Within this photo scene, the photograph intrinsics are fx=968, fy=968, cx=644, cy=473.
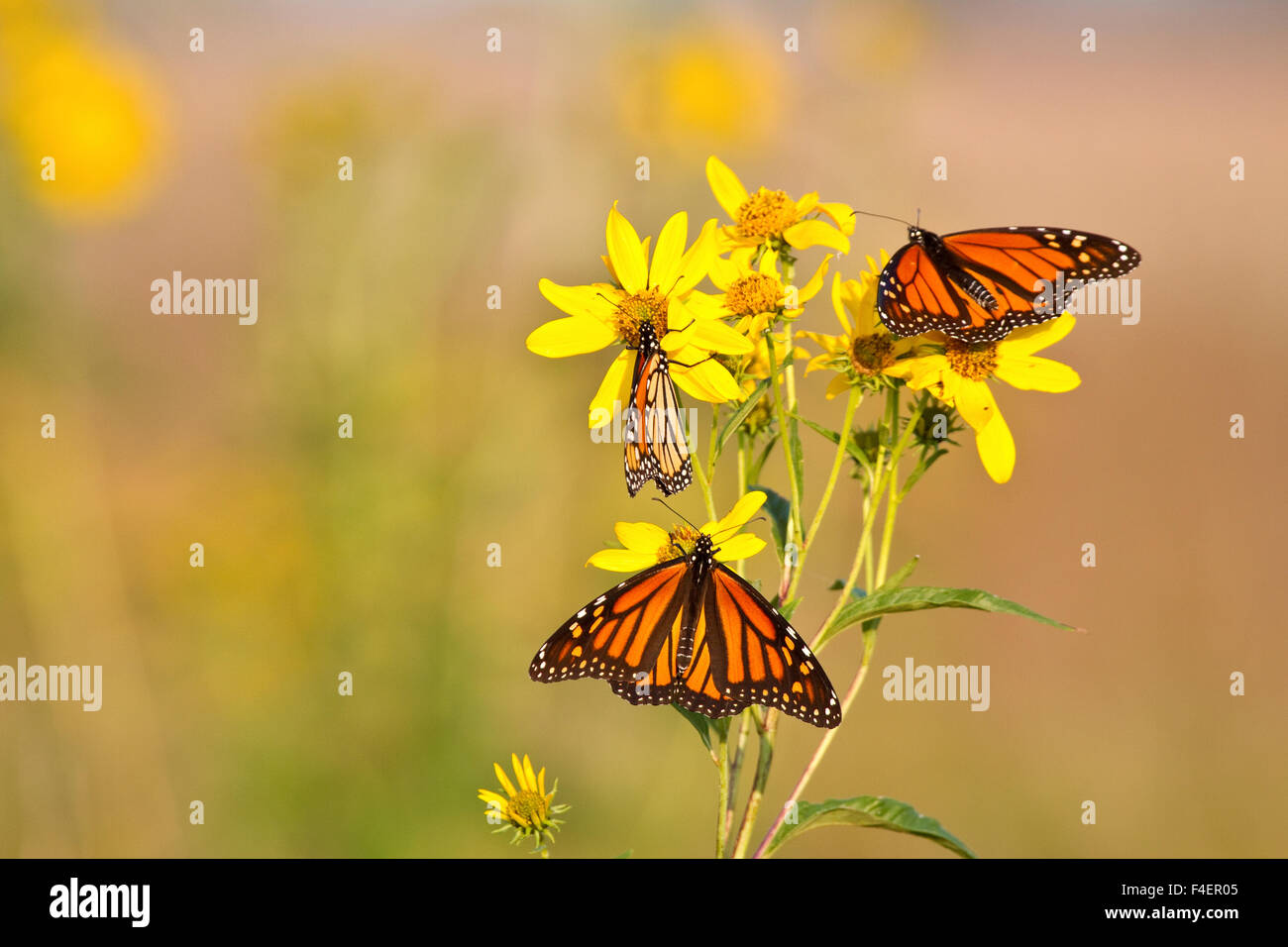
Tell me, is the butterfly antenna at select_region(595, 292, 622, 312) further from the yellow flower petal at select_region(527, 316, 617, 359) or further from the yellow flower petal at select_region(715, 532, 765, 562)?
the yellow flower petal at select_region(715, 532, 765, 562)

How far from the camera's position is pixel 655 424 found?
3.47 feet

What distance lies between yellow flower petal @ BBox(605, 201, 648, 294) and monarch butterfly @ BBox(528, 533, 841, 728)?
12.4 inches

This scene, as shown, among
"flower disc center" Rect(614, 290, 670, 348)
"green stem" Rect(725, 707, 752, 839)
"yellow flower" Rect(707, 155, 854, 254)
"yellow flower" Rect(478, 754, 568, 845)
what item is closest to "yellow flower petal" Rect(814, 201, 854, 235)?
"yellow flower" Rect(707, 155, 854, 254)

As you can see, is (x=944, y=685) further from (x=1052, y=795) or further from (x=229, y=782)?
(x=229, y=782)

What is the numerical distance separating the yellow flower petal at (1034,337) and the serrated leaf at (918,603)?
0.34 m

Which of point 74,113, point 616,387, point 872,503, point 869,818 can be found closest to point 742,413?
point 872,503

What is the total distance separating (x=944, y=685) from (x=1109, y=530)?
1158 millimetres

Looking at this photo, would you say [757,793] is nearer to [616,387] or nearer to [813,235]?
[616,387]

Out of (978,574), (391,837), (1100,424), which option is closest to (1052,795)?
(978,574)

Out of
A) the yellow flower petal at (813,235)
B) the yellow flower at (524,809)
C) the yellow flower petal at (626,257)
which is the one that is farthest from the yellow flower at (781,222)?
the yellow flower at (524,809)

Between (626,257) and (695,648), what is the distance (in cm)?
44

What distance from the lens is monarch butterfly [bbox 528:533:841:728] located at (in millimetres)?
885
